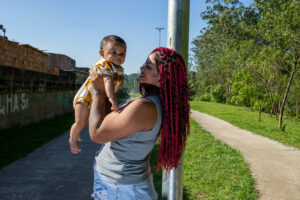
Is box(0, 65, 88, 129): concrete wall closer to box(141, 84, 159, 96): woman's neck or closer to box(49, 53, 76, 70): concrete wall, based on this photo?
box(49, 53, 76, 70): concrete wall

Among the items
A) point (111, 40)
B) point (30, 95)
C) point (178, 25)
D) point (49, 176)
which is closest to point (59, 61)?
point (30, 95)

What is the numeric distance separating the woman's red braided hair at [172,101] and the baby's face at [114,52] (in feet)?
2.02

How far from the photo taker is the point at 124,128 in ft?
4.98

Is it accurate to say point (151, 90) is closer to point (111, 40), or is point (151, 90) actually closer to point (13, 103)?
point (111, 40)

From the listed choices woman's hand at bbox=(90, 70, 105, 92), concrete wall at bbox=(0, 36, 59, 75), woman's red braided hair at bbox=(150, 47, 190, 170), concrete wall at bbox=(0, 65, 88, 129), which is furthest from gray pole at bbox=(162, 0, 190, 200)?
concrete wall at bbox=(0, 36, 59, 75)

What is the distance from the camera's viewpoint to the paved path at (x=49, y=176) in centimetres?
390

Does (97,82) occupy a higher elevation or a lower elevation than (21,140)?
higher

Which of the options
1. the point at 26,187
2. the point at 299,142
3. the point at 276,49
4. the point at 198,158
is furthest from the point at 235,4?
the point at 26,187

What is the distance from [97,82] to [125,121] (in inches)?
16.7

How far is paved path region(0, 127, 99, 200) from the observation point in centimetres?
390

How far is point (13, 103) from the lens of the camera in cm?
836

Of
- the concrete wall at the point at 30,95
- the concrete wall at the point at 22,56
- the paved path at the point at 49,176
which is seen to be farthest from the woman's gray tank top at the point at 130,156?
the concrete wall at the point at 22,56

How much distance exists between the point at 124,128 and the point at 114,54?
0.93 meters

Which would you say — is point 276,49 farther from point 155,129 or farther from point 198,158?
point 155,129
